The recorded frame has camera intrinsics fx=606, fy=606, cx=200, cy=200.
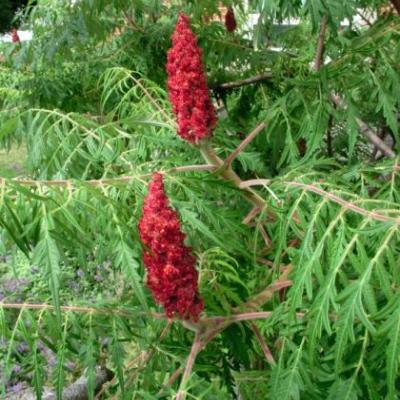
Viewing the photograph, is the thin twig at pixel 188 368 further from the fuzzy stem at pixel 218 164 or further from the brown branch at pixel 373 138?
the brown branch at pixel 373 138

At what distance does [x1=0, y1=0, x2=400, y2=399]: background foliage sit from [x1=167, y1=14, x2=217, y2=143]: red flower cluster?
0.51 feet

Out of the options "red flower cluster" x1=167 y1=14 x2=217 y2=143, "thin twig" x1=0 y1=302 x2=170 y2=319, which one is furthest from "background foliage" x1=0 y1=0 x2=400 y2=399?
"red flower cluster" x1=167 y1=14 x2=217 y2=143

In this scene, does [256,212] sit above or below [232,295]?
above

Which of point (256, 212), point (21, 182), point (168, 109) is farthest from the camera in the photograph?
point (168, 109)

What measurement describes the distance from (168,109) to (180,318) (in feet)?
3.13

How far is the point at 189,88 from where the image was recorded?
5.72 ft

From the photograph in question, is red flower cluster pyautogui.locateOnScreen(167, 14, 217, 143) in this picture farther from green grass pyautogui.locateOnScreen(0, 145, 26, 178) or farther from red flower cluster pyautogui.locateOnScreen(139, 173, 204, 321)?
green grass pyautogui.locateOnScreen(0, 145, 26, 178)

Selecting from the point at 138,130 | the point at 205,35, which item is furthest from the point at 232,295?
the point at 205,35

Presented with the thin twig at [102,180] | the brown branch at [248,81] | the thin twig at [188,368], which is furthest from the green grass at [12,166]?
the brown branch at [248,81]

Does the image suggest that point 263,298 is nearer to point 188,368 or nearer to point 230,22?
point 188,368

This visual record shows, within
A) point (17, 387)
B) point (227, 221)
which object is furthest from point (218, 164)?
Answer: point (17, 387)

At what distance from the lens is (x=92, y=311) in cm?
182

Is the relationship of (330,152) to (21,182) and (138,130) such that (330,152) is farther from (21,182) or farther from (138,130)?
(21,182)

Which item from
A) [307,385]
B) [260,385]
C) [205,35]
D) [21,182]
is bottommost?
[260,385]
